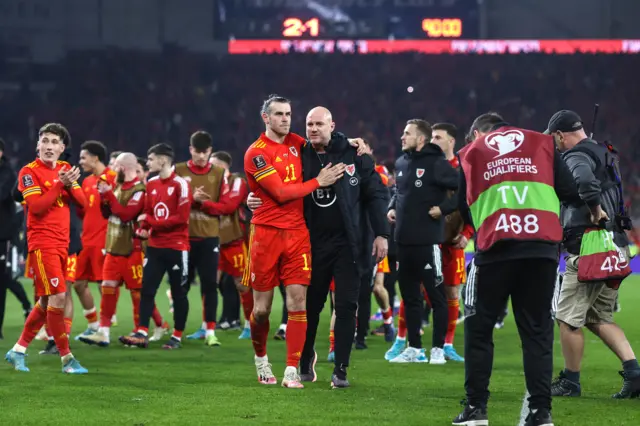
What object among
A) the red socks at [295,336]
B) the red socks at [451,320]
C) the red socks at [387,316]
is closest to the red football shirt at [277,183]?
the red socks at [295,336]

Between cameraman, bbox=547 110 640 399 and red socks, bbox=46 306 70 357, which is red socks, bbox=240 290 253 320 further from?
cameraman, bbox=547 110 640 399

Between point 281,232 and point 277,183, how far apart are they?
1.26ft

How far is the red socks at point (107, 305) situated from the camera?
11141mm

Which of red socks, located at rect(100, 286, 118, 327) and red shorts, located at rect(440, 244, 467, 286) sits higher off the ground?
red shorts, located at rect(440, 244, 467, 286)

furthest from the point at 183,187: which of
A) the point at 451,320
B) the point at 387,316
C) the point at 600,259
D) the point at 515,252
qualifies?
the point at 515,252

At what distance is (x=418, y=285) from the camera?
31.7ft

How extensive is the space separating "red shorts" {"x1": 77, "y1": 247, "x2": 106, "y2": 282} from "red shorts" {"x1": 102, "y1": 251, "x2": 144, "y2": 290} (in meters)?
0.16

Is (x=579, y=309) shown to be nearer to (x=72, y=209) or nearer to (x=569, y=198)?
(x=569, y=198)

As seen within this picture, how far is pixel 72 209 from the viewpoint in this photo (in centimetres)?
1248

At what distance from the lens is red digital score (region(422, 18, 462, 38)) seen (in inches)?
1104

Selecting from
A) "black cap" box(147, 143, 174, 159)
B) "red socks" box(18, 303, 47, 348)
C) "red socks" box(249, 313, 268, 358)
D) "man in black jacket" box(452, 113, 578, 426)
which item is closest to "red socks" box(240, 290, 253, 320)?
"black cap" box(147, 143, 174, 159)

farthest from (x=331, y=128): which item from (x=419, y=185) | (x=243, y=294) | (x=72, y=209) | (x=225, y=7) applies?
(x=225, y=7)

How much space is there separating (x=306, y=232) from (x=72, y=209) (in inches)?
218

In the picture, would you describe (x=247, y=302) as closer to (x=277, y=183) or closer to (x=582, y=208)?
(x=277, y=183)
